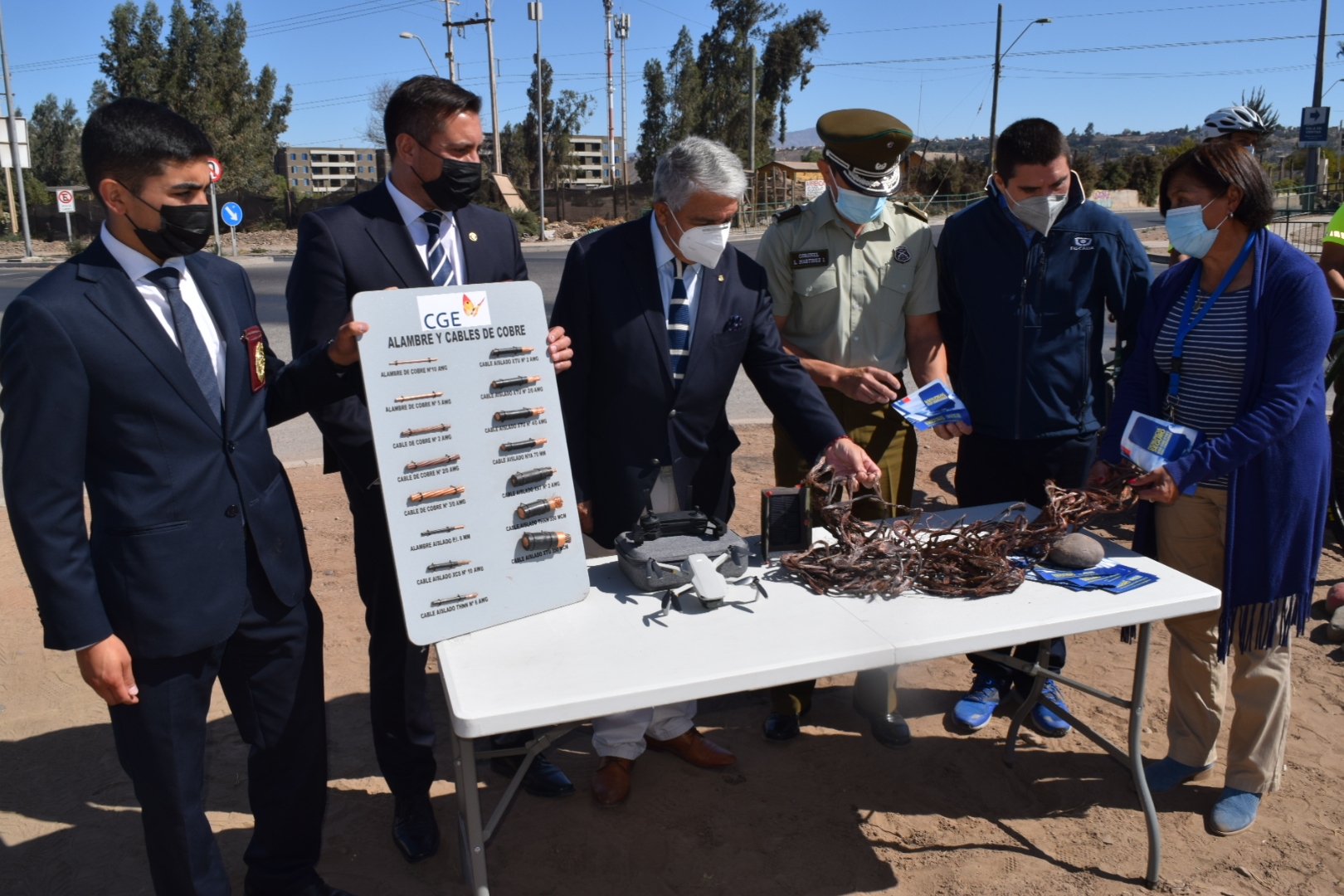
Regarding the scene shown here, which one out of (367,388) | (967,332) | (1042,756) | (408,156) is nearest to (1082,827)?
(1042,756)

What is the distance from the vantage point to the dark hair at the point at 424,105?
2699 millimetres

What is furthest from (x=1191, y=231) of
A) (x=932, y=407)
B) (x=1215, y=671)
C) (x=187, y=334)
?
(x=187, y=334)

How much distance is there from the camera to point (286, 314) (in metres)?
8.36

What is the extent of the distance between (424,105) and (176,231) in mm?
890

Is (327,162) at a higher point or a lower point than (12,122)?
higher

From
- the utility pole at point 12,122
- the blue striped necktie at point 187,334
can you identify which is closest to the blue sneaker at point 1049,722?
the blue striped necktie at point 187,334

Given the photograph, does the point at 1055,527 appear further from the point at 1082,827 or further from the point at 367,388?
the point at 367,388

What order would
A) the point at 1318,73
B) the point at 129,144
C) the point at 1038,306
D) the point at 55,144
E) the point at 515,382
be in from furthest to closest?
the point at 55,144
the point at 1318,73
the point at 1038,306
the point at 515,382
the point at 129,144

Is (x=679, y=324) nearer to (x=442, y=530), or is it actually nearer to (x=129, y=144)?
(x=442, y=530)

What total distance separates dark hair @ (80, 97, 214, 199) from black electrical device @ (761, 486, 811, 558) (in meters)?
1.67

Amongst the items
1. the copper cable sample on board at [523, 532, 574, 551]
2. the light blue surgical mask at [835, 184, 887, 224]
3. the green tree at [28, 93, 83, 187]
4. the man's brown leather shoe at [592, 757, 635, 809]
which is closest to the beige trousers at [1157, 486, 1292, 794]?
the light blue surgical mask at [835, 184, 887, 224]

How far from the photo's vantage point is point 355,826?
303cm

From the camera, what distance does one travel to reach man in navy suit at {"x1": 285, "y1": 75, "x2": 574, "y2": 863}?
2604 mm

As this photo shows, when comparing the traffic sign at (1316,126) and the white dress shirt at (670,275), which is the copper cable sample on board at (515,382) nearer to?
the white dress shirt at (670,275)
